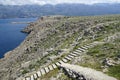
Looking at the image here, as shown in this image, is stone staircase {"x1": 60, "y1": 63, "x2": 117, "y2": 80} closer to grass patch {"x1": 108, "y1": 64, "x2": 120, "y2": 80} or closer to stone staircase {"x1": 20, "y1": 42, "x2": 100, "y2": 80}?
grass patch {"x1": 108, "y1": 64, "x2": 120, "y2": 80}

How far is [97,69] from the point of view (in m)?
29.6

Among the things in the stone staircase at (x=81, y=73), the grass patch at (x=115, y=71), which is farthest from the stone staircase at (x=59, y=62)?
the grass patch at (x=115, y=71)

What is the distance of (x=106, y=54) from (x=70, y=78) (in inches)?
326

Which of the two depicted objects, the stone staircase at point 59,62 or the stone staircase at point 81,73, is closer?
the stone staircase at point 81,73

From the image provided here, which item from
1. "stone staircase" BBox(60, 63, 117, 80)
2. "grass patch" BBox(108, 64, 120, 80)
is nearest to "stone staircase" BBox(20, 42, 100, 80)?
"stone staircase" BBox(60, 63, 117, 80)

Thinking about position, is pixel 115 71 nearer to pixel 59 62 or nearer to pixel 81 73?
pixel 81 73

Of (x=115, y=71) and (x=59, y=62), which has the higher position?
(x=115, y=71)

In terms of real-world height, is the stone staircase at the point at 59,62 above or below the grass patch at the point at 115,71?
below

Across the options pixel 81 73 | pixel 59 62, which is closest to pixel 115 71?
pixel 81 73

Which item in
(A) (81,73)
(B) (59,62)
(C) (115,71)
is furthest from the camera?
(B) (59,62)

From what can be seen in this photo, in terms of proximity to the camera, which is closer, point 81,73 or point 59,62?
point 81,73

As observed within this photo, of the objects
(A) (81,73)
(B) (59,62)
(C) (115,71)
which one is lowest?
(B) (59,62)

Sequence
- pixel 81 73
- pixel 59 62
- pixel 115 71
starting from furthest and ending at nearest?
1. pixel 59 62
2. pixel 81 73
3. pixel 115 71

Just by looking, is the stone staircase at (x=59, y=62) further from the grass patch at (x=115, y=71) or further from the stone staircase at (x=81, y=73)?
the grass patch at (x=115, y=71)
